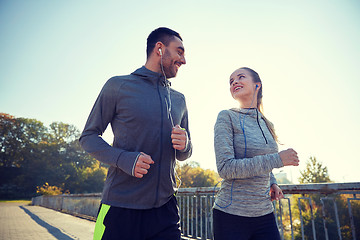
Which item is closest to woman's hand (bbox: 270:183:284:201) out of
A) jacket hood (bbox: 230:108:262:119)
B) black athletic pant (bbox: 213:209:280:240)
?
black athletic pant (bbox: 213:209:280:240)

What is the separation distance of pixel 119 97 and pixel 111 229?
922 millimetres

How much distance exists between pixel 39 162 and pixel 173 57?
6082 centimetres

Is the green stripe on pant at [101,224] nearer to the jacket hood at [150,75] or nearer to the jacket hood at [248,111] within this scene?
the jacket hood at [150,75]

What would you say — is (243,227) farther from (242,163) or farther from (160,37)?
(160,37)

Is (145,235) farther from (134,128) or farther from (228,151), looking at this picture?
(228,151)

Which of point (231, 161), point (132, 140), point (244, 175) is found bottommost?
point (244, 175)

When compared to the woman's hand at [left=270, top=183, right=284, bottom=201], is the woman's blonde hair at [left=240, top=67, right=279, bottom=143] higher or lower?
higher

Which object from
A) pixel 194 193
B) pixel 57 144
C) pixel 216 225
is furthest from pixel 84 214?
pixel 57 144

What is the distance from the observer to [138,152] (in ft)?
4.89

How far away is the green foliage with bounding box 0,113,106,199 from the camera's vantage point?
4350cm

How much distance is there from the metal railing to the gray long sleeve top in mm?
299

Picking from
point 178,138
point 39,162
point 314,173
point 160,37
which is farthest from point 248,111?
point 39,162

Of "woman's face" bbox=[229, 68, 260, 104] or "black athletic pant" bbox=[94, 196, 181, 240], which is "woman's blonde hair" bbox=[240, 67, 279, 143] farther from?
"black athletic pant" bbox=[94, 196, 181, 240]

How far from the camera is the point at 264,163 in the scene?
5.50ft
